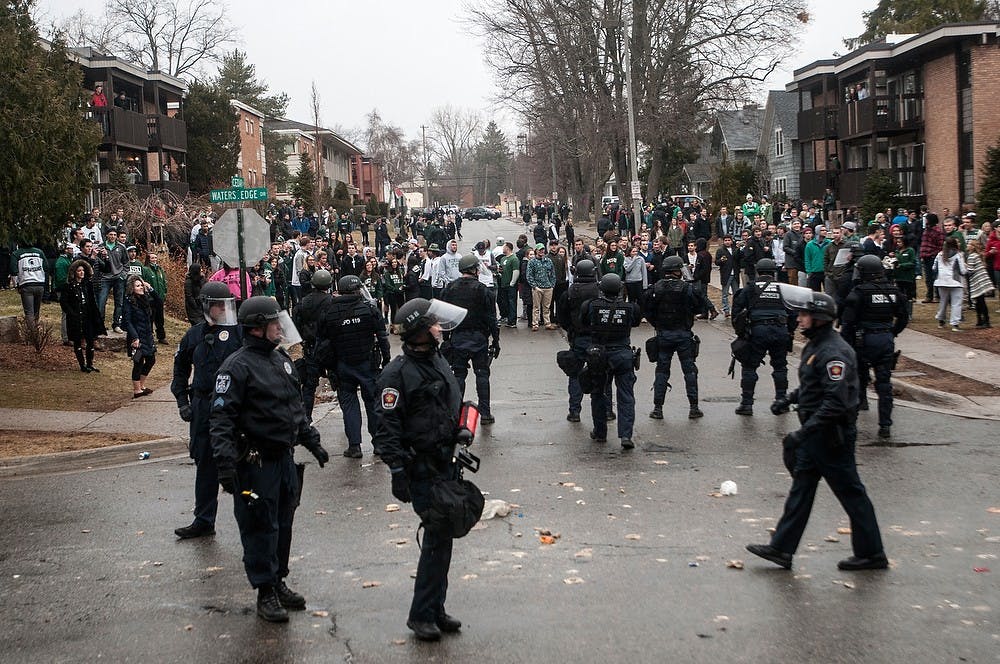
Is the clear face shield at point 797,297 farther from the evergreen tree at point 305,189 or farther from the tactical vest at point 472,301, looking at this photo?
the evergreen tree at point 305,189

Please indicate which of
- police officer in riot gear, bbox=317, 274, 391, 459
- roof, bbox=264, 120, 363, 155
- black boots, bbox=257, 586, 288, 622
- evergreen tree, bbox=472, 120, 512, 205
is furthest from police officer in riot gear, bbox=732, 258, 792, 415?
evergreen tree, bbox=472, 120, 512, 205

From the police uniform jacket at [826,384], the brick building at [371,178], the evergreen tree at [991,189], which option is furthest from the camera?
the brick building at [371,178]

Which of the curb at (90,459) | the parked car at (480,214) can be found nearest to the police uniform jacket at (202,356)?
the curb at (90,459)

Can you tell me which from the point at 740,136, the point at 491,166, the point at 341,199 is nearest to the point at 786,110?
the point at 740,136

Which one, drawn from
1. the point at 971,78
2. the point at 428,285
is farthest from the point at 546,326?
the point at 971,78

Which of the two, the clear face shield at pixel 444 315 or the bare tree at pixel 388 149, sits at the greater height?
the bare tree at pixel 388 149

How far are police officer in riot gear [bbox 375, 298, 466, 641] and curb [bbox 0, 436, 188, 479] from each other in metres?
6.31

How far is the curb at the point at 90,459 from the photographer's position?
36.6 ft

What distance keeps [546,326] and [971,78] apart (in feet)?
69.4

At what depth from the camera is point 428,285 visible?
23.2 metres

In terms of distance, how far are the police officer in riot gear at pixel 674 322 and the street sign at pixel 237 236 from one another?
20.4 feet

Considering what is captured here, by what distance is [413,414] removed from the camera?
240 inches

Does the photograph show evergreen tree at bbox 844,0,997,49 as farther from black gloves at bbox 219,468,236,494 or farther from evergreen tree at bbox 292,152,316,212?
black gloves at bbox 219,468,236,494

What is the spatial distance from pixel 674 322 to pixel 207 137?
4304cm
